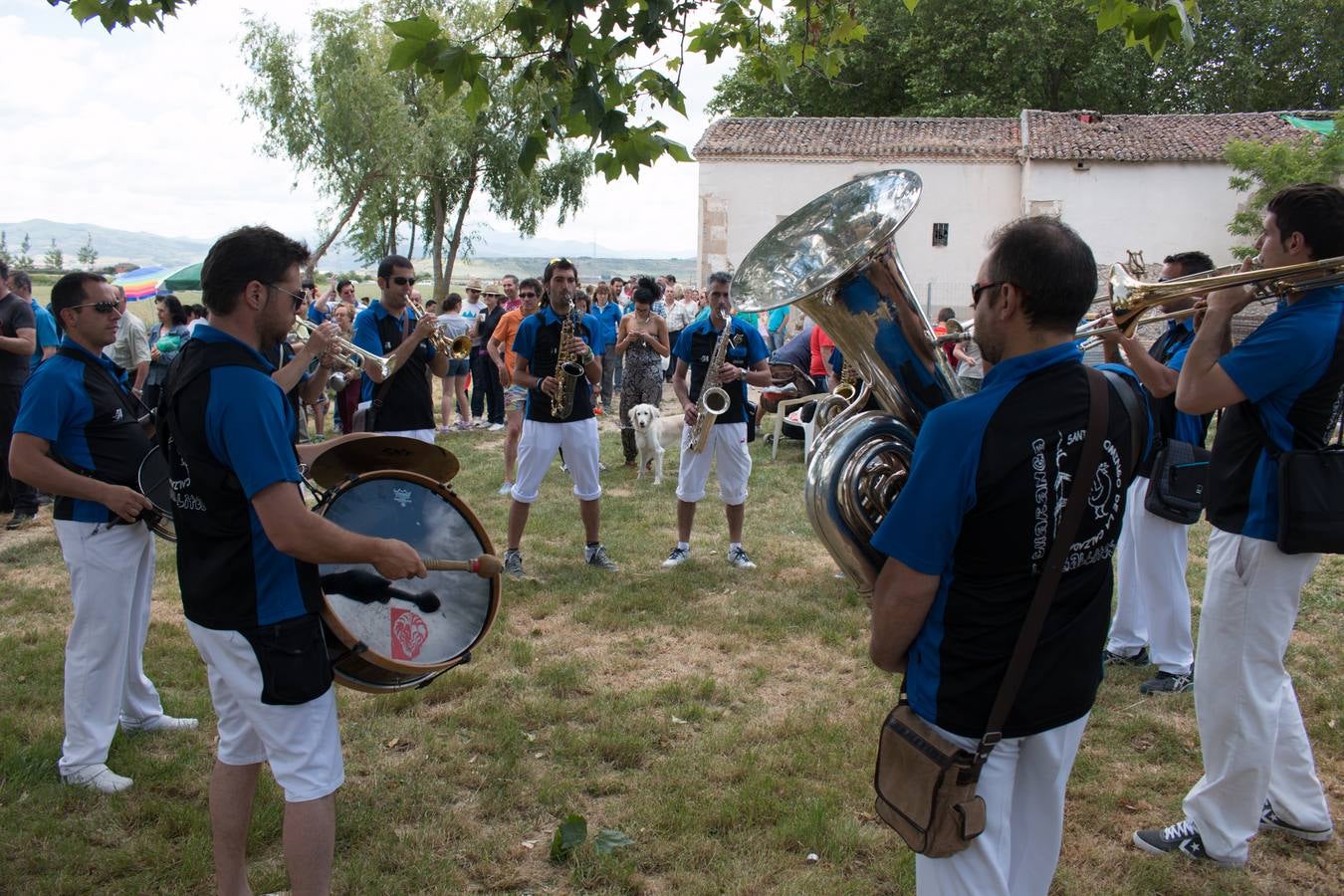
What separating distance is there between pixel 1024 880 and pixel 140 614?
372cm

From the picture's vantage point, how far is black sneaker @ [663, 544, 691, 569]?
7051mm

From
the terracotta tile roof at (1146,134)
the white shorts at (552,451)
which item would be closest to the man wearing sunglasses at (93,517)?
the white shorts at (552,451)

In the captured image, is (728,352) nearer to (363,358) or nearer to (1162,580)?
(363,358)

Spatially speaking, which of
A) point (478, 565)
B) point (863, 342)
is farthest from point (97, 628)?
point (863, 342)

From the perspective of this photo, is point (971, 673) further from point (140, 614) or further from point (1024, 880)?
point (140, 614)

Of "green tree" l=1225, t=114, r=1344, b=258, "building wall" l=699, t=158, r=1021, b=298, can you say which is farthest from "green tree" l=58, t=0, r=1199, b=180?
"building wall" l=699, t=158, r=1021, b=298

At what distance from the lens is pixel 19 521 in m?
8.23

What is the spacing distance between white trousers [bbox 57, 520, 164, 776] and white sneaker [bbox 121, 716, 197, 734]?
0.38 meters

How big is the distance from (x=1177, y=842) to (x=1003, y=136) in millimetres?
30540

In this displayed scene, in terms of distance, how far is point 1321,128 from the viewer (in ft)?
90.4

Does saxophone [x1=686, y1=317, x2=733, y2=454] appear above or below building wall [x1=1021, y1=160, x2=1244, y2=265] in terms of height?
below

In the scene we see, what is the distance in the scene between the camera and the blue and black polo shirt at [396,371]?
6.12 meters

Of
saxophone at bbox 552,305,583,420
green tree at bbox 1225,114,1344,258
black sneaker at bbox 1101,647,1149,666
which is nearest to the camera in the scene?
black sneaker at bbox 1101,647,1149,666

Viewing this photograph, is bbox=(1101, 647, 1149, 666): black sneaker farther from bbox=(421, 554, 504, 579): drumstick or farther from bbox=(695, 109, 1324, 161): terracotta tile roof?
bbox=(695, 109, 1324, 161): terracotta tile roof
